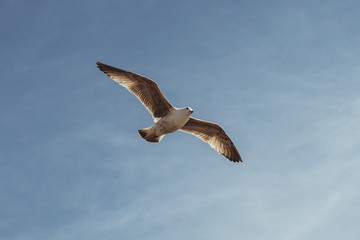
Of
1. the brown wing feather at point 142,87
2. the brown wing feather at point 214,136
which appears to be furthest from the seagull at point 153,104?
the brown wing feather at point 214,136

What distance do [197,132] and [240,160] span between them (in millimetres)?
2626

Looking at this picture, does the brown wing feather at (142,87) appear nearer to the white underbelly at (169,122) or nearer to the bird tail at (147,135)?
the white underbelly at (169,122)

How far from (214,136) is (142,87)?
4992 millimetres

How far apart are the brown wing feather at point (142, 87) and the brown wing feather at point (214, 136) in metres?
2.18

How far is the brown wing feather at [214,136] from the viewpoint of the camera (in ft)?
73.9

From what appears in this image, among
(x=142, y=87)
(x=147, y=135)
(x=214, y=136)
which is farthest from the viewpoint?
(x=214, y=136)

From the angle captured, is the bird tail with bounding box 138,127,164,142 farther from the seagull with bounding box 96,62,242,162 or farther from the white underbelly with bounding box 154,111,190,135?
the white underbelly with bounding box 154,111,190,135

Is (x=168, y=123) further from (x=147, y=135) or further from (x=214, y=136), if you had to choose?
(x=214, y=136)

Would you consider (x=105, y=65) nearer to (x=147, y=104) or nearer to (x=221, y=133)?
(x=147, y=104)

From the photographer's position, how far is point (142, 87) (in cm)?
2023

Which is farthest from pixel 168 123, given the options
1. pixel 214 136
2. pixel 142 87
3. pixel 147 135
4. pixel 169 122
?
pixel 214 136

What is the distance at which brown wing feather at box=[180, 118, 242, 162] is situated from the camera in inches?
887

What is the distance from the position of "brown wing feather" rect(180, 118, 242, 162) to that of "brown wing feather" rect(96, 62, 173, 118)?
7.15ft

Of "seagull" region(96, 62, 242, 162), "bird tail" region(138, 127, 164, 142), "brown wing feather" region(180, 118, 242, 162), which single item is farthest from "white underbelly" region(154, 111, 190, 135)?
"brown wing feather" region(180, 118, 242, 162)
